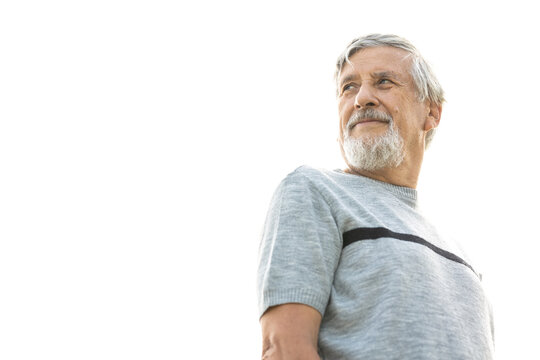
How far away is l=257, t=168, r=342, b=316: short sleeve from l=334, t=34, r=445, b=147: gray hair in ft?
2.38

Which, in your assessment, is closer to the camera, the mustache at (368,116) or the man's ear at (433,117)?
the mustache at (368,116)

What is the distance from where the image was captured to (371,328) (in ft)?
4.04

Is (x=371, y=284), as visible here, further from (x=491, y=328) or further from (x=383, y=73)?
(x=383, y=73)

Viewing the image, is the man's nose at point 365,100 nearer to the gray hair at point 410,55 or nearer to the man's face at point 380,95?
the man's face at point 380,95

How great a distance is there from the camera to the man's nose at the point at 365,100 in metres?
1.84

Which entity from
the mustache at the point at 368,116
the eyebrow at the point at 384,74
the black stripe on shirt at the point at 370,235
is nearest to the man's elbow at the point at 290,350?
the black stripe on shirt at the point at 370,235

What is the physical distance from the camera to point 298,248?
1.30 meters

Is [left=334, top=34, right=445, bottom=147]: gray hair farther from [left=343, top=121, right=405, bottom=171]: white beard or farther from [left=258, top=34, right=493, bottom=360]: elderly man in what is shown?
[left=258, top=34, right=493, bottom=360]: elderly man

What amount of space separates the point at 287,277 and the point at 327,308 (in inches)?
5.7

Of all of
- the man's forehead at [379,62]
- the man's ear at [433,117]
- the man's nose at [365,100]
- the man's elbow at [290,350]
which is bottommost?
the man's elbow at [290,350]

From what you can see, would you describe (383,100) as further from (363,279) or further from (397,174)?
(363,279)

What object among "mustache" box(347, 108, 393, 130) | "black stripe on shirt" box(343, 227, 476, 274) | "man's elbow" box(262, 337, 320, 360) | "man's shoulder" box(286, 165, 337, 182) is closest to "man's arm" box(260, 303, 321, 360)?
"man's elbow" box(262, 337, 320, 360)

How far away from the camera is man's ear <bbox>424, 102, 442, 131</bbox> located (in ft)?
6.75

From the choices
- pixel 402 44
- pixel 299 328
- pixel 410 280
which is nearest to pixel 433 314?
pixel 410 280
